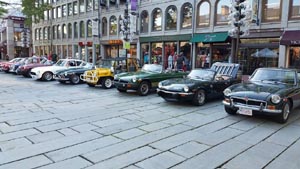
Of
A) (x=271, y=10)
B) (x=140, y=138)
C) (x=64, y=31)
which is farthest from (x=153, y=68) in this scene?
(x=64, y=31)

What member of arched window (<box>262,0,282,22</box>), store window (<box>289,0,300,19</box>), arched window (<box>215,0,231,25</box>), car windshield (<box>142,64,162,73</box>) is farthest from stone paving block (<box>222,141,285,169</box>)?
arched window (<box>215,0,231,25</box>)

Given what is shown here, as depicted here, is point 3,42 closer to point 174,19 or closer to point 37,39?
point 37,39

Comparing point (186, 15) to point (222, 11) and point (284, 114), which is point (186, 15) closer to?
point (222, 11)

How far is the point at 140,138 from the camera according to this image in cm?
557

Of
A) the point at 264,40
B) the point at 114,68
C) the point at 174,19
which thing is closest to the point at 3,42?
the point at 174,19

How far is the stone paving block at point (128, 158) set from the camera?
4.23 meters

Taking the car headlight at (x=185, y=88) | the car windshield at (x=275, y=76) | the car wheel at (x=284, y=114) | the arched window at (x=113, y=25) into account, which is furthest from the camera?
the arched window at (x=113, y=25)

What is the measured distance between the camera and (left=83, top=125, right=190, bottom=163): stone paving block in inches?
181

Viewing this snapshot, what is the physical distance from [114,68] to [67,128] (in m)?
8.27

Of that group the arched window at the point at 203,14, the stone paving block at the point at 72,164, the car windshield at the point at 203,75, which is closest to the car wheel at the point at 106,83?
the car windshield at the point at 203,75

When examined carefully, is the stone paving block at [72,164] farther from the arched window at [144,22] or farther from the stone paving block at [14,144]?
the arched window at [144,22]

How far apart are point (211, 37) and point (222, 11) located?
2.11 metres

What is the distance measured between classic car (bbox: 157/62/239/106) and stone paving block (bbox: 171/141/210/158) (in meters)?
3.53

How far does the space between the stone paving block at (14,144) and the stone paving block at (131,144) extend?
1413 mm
